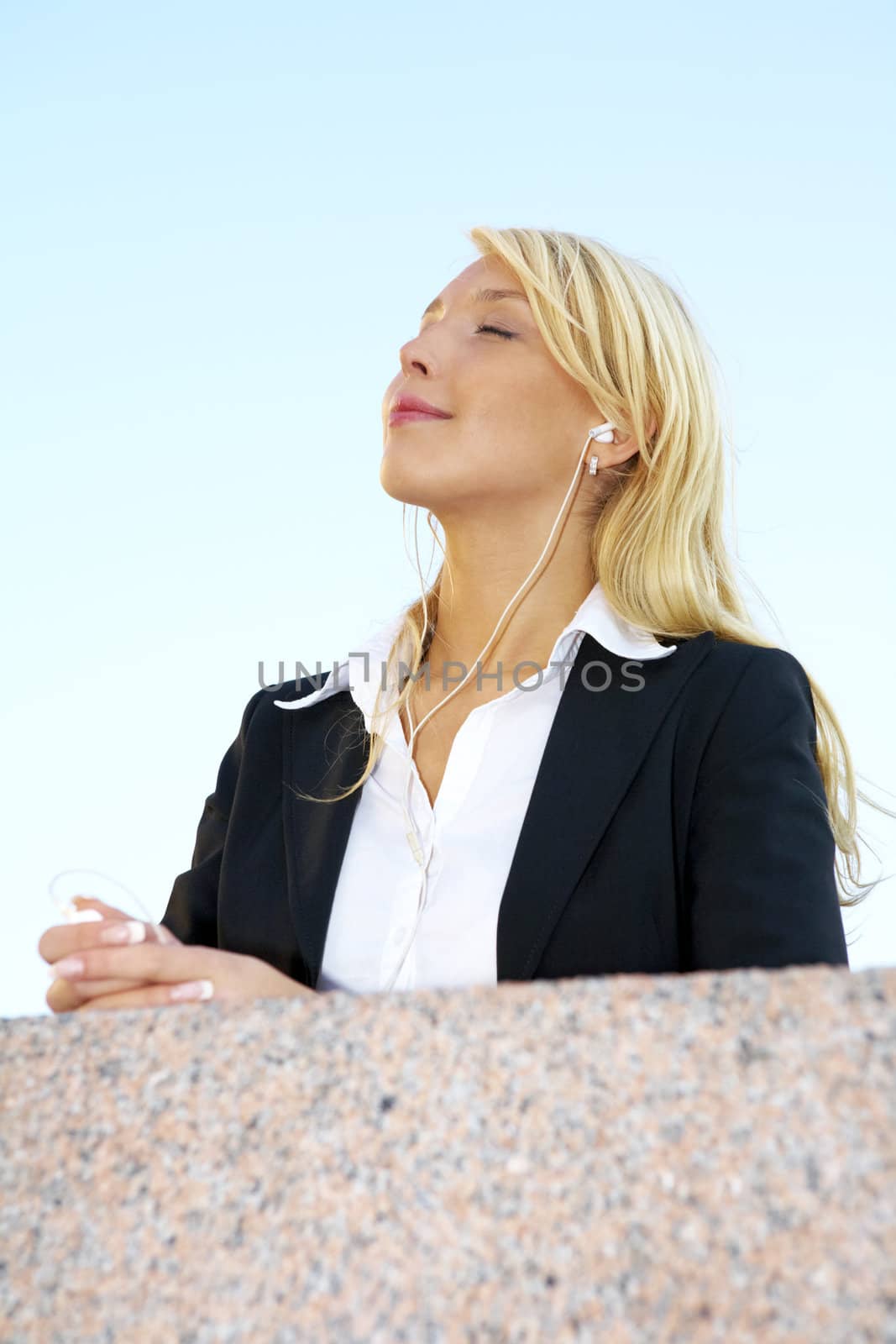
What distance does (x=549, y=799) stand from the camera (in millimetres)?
2447

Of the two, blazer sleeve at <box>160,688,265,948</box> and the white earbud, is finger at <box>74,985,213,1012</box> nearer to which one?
blazer sleeve at <box>160,688,265,948</box>

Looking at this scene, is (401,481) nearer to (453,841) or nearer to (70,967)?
(453,841)

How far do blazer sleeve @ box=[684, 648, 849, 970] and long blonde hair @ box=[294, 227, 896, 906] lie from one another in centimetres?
45

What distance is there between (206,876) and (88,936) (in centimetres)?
120

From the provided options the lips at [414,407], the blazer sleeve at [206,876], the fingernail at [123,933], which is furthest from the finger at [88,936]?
the lips at [414,407]

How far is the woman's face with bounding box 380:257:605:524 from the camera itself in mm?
2932

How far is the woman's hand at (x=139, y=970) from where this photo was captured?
163 centimetres

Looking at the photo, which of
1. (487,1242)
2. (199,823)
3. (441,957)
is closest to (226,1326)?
(487,1242)

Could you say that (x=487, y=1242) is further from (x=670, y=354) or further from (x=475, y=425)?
(x=670, y=354)

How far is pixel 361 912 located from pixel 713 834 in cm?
72

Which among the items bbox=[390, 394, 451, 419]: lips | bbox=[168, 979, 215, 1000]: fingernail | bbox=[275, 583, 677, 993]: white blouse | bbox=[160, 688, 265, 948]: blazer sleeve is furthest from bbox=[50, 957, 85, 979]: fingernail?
bbox=[390, 394, 451, 419]: lips

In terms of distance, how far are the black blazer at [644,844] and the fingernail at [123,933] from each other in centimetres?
81

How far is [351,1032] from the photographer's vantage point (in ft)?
3.64

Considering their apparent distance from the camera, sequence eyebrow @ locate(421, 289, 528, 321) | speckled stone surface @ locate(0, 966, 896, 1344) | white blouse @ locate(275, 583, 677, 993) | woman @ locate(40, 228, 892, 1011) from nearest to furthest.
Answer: speckled stone surface @ locate(0, 966, 896, 1344) → woman @ locate(40, 228, 892, 1011) → white blouse @ locate(275, 583, 677, 993) → eyebrow @ locate(421, 289, 528, 321)
